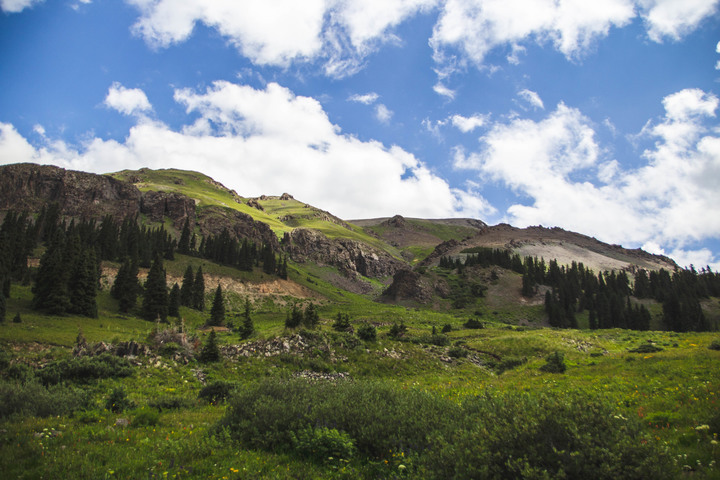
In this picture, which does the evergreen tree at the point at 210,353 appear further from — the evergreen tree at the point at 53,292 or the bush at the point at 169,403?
the evergreen tree at the point at 53,292

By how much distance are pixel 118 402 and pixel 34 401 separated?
2.39 m

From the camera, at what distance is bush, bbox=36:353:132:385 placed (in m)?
14.5

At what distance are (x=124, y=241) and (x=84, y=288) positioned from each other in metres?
63.1

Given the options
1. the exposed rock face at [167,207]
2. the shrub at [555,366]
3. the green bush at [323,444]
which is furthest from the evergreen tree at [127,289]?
the exposed rock face at [167,207]

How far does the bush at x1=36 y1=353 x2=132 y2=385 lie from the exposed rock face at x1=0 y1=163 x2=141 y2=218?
A: 591 feet

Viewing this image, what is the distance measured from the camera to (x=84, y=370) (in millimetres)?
15688

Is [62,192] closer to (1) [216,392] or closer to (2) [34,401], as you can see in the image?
(1) [216,392]

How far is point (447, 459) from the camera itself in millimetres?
5934

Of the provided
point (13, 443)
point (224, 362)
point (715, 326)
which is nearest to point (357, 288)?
point (715, 326)

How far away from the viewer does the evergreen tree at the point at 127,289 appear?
5884cm

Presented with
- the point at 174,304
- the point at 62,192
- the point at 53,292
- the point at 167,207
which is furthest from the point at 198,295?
the point at 62,192

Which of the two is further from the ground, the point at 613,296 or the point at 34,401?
the point at 613,296

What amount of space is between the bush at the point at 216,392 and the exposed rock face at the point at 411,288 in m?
104

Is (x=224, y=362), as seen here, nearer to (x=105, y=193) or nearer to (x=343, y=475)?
(x=343, y=475)
